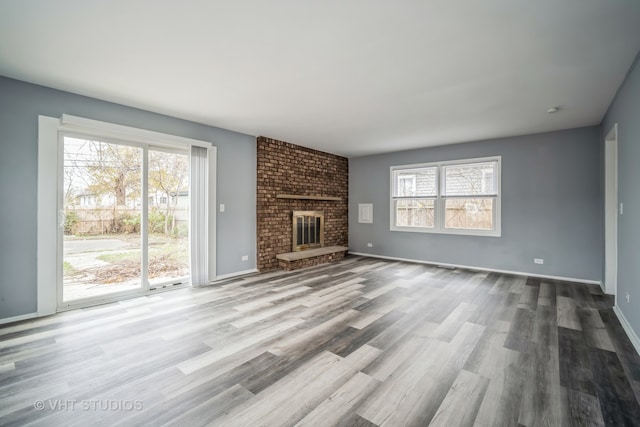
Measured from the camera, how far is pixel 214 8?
2.02 meters

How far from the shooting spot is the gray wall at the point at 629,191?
2611 millimetres

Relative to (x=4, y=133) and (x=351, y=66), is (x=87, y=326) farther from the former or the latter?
(x=351, y=66)

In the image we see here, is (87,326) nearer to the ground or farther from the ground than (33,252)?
nearer to the ground

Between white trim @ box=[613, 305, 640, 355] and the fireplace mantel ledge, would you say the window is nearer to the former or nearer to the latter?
the fireplace mantel ledge

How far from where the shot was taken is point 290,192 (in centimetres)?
623

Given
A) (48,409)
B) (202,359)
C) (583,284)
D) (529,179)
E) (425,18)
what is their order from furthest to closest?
(529,179) < (583,284) < (202,359) < (425,18) < (48,409)

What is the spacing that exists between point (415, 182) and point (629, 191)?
3937 mm

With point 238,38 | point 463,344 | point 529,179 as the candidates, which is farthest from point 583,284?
point 238,38

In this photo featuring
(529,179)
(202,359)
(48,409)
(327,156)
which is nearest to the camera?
(48,409)

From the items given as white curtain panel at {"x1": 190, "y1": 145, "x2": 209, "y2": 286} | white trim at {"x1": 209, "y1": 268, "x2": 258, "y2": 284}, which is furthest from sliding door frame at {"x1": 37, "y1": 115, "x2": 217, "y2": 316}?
white trim at {"x1": 209, "y1": 268, "x2": 258, "y2": 284}

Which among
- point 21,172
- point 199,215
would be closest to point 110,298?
point 199,215

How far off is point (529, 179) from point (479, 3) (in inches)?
172

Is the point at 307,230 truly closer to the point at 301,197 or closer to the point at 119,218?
the point at 301,197

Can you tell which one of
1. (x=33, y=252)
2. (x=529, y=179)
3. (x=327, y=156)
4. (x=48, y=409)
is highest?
(x=327, y=156)
